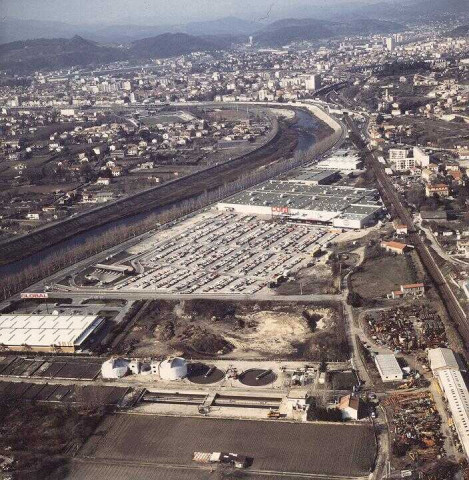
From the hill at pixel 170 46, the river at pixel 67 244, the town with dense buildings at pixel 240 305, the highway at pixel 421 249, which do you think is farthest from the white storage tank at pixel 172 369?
the hill at pixel 170 46

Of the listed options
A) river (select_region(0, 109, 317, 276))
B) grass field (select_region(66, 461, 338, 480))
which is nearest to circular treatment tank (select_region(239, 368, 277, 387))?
grass field (select_region(66, 461, 338, 480))

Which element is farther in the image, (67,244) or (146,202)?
(146,202)

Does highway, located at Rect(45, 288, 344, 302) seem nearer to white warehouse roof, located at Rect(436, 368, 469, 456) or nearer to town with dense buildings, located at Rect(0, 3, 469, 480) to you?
town with dense buildings, located at Rect(0, 3, 469, 480)

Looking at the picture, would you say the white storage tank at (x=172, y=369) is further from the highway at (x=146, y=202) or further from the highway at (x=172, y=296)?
the highway at (x=146, y=202)

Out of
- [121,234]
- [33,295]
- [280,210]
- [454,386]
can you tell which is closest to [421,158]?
[280,210]

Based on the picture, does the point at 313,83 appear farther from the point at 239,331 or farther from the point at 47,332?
the point at 47,332

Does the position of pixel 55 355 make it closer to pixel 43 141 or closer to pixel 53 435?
pixel 53 435
